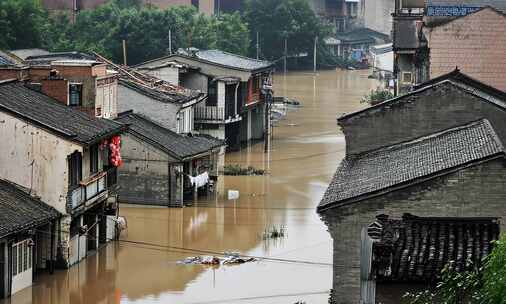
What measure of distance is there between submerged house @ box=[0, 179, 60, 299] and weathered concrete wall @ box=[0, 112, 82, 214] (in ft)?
1.05

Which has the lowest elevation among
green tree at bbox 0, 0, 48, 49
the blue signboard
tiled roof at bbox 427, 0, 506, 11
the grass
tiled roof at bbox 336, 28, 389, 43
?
tiled roof at bbox 336, 28, 389, 43

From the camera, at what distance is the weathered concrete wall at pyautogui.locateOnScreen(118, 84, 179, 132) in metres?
52.2

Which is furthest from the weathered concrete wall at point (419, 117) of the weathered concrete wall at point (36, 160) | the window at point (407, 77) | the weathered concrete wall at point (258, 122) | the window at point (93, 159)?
the weathered concrete wall at point (258, 122)

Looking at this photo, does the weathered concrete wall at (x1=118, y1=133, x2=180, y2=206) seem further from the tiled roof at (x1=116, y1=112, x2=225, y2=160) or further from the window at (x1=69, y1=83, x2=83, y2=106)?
the window at (x1=69, y1=83, x2=83, y2=106)

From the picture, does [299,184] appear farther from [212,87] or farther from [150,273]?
[150,273]

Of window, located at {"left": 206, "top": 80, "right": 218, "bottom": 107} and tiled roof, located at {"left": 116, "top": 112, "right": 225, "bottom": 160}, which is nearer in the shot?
tiled roof, located at {"left": 116, "top": 112, "right": 225, "bottom": 160}

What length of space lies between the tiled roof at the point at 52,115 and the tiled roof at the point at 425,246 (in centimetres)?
1692

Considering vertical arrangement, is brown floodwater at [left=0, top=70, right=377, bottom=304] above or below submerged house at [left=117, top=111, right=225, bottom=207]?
below

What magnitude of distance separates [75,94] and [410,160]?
51.5 feet

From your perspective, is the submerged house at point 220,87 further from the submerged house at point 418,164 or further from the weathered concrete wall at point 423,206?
the weathered concrete wall at point 423,206

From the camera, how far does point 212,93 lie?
62.4 metres

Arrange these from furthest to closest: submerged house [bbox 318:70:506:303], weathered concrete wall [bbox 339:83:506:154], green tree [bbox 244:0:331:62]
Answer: green tree [bbox 244:0:331:62]
weathered concrete wall [bbox 339:83:506:154]
submerged house [bbox 318:70:506:303]

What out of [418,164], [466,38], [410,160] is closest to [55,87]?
[466,38]

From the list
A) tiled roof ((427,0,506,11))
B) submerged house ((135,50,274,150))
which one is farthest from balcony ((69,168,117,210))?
submerged house ((135,50,274,150))
